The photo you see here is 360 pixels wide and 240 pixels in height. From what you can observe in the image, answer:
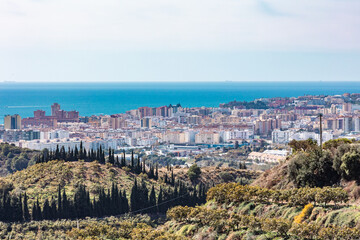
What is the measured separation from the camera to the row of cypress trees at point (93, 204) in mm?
38719

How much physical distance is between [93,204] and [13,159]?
115 feet

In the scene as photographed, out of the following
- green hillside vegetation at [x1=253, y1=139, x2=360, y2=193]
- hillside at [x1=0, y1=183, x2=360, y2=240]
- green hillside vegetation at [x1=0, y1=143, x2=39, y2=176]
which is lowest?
→ green hillside vegetation at [x1=0, y1=143, x2=39, y2=176]

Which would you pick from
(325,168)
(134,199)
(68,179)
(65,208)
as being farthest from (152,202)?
Result: (325,168)

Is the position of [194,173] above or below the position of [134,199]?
above

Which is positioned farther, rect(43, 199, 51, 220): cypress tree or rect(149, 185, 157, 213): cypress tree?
rect(149, 185, 157, 213): cypress tree

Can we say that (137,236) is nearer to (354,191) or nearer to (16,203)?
(354,191)

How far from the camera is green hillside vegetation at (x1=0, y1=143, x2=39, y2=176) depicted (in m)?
70.8

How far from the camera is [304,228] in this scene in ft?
68.0

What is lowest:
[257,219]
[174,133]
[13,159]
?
[174,133]

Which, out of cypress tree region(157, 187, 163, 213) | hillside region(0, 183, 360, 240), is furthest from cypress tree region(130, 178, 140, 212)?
hillside region(0, 183, 360, 240)

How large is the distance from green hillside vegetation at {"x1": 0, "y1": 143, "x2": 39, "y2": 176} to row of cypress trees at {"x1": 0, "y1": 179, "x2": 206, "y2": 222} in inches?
1193

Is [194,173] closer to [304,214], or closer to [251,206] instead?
[251,206]

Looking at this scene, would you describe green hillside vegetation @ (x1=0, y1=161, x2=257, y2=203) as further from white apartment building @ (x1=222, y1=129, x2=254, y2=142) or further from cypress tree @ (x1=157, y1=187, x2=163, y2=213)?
white apartment building @ (x1=222, y1=129, x2=254, y2=142)

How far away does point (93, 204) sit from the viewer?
132ft
